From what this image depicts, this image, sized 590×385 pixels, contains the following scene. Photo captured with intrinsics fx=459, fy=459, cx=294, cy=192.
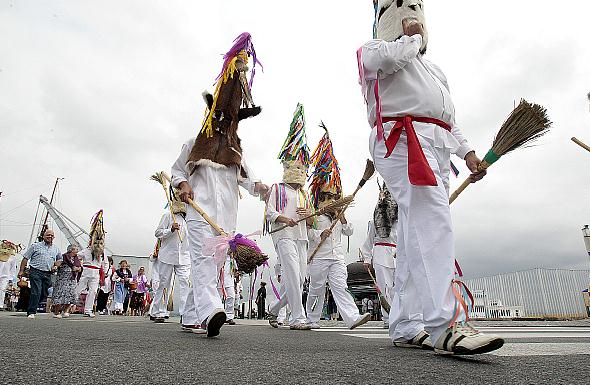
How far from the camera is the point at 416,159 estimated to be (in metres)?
2.59

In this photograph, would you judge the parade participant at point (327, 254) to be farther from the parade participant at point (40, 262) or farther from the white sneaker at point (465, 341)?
the parade participant at point (40, 262)

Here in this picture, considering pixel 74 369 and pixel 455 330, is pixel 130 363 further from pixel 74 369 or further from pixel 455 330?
pixel 455 330

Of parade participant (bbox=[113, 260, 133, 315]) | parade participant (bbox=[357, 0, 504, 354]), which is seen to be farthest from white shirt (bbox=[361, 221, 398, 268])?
parade participant (bbox=[113, 260, 133, 315])

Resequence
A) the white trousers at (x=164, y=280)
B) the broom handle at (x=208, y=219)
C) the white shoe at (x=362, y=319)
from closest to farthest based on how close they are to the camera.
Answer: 1. the broom handle at (x=208, y=219)
2. the white shoe at (x=362, y=319)
3. the white trousers at (x=164, y=280)

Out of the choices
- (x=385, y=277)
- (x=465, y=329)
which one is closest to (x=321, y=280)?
(x=385, y=277)

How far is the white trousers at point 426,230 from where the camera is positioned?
2.41 metres

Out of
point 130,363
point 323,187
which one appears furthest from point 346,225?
point 130,363

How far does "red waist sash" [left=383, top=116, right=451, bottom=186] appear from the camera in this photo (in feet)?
8.35

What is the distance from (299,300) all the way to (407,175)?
3682 millimetres

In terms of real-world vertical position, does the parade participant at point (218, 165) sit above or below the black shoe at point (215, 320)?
above

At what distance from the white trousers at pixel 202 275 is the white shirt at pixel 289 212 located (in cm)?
204

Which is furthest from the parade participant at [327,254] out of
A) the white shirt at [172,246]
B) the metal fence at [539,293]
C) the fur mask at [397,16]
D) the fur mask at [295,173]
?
the metal fence at [539,293]

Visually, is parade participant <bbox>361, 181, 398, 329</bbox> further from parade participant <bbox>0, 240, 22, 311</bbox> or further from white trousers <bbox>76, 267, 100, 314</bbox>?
parade participant <bbox>0, 240, 22, 311</bbox>

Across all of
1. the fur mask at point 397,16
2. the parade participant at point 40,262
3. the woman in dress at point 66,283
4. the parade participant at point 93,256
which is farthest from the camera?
the parade participant at point 93,256
